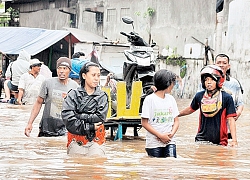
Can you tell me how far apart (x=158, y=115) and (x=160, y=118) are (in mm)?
42

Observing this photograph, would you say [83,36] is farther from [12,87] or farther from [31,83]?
[31,83]

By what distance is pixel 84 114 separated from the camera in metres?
6.97

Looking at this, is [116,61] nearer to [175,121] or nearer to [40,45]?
[40,45]

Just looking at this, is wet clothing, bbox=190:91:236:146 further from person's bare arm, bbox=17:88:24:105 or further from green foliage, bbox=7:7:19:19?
green foliage, bbox=7:7:19:19

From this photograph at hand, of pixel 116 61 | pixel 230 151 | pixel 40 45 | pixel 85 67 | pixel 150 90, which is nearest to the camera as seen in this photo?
pixel 85 67

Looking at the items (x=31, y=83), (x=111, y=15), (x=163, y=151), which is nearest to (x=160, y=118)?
(x=163, y=151)

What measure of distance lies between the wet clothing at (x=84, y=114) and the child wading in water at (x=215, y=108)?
64.2 inches

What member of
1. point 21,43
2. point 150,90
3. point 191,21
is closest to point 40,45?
point 21,43

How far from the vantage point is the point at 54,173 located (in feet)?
19.9

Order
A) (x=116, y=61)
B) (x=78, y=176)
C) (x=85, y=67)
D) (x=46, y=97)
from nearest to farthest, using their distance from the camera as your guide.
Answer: (x=78, y=176), (x=85, y=67), (x=46, y=97), (x=116, y=61)

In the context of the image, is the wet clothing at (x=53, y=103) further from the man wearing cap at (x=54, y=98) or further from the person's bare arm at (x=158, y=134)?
the person's bare arm at (x=158, y=134)

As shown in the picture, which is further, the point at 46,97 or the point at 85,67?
the point at 46,97

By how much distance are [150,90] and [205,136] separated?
10.1 feet

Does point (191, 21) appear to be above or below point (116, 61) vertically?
above
